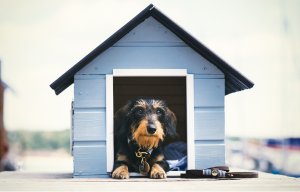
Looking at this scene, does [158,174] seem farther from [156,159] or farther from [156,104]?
[156,104]

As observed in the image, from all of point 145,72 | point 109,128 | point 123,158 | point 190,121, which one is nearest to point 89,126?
point 109,128

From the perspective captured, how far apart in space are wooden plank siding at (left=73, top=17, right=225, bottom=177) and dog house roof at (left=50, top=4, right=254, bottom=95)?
0.22 feet

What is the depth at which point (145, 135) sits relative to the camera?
11.8 ft

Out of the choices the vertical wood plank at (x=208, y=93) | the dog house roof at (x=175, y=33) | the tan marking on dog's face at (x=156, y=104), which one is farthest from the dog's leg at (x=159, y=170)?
the dog house roof at (x=175, y=33)

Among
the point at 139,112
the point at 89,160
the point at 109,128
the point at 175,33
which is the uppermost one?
the point at 175,33

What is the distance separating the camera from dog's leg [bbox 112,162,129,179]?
3.49 metres

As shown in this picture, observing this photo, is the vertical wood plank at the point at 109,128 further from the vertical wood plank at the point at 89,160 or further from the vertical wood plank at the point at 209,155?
the vertical wood plank at the point at 209,155

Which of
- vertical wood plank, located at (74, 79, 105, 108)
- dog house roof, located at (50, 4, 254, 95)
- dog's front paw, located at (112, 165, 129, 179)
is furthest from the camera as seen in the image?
vertical wood plank, located at (74, 79, 105, 108)

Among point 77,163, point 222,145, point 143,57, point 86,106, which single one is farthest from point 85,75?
point 222,145

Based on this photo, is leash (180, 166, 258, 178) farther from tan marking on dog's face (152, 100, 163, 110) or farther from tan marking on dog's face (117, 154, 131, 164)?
tan marking on dog's face (152, 100, 163, 110)

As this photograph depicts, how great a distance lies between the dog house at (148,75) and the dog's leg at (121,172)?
187 millimetres

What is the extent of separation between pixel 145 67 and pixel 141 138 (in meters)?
0.80

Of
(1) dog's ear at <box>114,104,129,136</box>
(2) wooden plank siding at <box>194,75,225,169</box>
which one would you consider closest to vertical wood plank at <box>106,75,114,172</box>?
(1) dog's ear at <box>114,104,129,136</box>

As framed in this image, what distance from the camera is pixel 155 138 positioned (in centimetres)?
365
